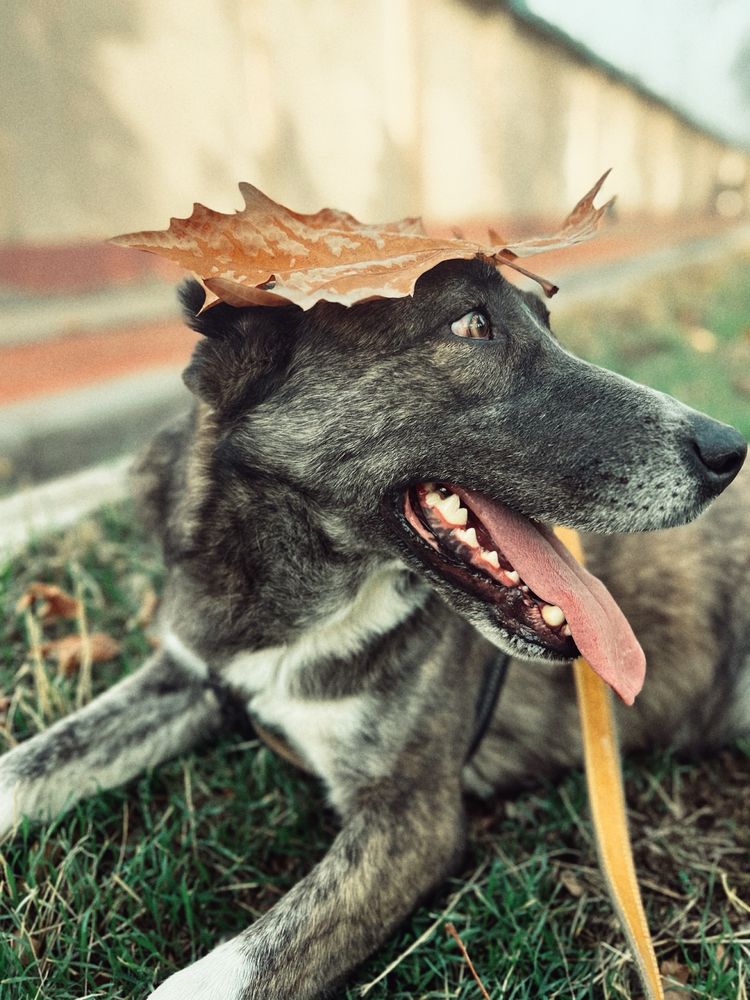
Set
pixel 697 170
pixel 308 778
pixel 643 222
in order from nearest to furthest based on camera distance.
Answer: pixel 308 778 → pixel 643 222 → pixel 697 170

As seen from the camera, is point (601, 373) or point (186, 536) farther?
point (186, 536)

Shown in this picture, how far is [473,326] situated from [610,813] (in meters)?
1.06

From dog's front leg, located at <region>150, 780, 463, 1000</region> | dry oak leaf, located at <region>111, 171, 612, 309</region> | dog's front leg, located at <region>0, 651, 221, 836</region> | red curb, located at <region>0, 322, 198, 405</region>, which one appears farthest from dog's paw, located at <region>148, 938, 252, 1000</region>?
red curb, located at <region>0, 322, 198, 405</region>

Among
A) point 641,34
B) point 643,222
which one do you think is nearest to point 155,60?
point 641,34

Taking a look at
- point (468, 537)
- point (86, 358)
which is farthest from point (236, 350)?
point (86, 358)

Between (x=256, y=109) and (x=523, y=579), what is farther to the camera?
(x=256, y=109)

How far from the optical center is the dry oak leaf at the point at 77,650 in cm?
258

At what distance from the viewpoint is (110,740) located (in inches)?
87.2

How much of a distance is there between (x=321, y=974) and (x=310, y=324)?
1.29 meters

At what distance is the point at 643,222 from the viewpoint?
21.4m

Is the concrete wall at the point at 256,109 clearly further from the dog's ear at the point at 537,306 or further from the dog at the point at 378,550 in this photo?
the dog's ear at the point at 537,306

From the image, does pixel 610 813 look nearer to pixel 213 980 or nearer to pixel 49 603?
pixel 213 980

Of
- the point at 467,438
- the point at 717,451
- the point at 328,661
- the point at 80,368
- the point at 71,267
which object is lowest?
the point at 328,661

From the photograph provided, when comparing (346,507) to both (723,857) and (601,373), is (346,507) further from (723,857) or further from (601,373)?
(723,857)
